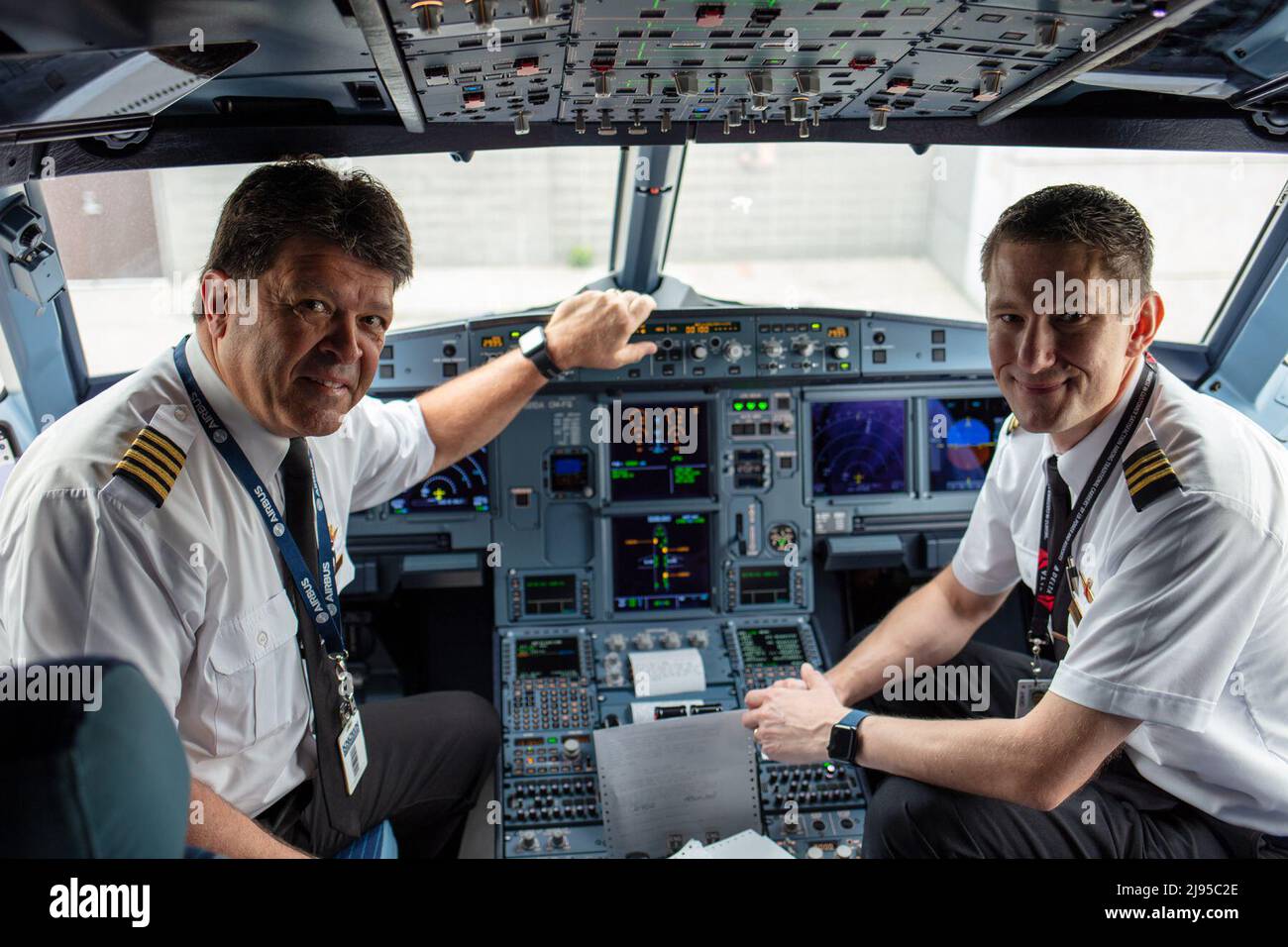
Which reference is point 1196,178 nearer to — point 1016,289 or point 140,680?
point 1016,289

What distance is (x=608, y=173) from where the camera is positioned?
10.3 ft

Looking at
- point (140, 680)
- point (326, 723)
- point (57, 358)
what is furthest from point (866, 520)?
point (140, 680)

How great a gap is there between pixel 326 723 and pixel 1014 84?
1.70m

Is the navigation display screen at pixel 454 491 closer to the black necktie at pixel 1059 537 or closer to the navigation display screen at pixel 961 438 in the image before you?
the navigation display screen at pixel 961 438

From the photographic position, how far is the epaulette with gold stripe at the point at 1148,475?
154 cm

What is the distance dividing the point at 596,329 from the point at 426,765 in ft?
3.86

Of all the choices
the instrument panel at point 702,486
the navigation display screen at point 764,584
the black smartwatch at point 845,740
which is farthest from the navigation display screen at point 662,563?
the black smartwatch at point 845,740

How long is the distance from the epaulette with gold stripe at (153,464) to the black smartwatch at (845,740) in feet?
4.34

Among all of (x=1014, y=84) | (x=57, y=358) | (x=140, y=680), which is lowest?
(x=140, y=680)

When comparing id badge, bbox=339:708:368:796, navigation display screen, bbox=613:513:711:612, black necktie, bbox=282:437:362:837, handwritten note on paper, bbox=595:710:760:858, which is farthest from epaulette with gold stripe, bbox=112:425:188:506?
navigation display screen, bbox=613:513:711:612

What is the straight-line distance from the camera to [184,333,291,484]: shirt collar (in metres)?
1.68

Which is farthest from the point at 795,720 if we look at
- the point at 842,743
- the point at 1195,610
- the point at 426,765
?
the point at 426,765
